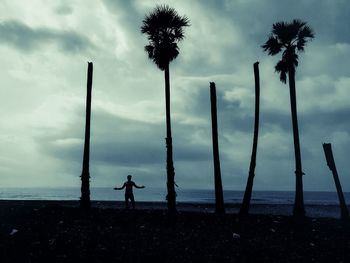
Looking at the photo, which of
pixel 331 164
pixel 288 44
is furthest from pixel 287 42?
pixel 331 164

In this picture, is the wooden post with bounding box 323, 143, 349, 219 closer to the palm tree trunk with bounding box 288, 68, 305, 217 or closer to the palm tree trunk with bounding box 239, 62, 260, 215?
the palm tree trunk with bounding box 239, 62, 260, 215

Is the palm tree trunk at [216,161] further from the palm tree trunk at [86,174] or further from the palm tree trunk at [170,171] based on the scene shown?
the palm tree trunk at [86,174]

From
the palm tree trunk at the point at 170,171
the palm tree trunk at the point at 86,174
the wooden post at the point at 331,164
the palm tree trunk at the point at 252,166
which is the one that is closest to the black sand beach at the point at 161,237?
the wooden post at the point at 331,164

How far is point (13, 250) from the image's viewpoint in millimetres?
14500

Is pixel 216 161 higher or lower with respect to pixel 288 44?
lower

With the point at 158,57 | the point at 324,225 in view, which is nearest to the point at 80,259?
the point at 324,225

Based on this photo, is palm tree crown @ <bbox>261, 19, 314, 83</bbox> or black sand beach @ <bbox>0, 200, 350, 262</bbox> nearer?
black sand beach @ <bbox>0, 200, 350, 262</bbox>

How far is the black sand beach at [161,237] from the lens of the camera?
14550mm

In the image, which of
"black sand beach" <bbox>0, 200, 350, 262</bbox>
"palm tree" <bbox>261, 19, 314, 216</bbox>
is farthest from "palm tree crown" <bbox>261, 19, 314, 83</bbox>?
"black sand beach" <bbox>0, 200, 350, 262</bbox>

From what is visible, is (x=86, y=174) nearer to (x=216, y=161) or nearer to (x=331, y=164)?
(x=216, y=161)

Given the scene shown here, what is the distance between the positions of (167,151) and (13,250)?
1123 centimetres

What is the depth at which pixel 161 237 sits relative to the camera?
16781 millimetres

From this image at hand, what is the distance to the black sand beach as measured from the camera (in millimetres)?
14550

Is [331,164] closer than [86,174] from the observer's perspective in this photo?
Yes
